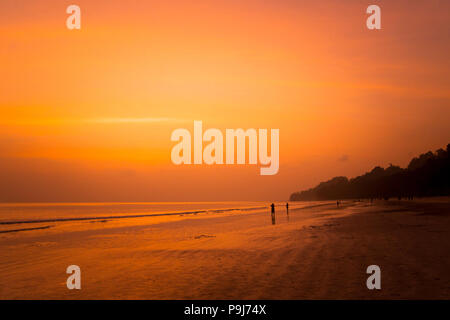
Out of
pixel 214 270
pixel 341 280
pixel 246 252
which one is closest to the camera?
pixel 341 280

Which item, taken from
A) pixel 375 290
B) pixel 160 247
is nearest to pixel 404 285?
pixel 375 290

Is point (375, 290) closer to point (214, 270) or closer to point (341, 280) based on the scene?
point (341, 280)

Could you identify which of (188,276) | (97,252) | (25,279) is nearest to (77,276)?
(25,279)

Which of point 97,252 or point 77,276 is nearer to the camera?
point 77,276

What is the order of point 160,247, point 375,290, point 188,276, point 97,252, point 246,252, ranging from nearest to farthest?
point 375,290
point 188,276
point 246,252
point 97,252
point 160,247

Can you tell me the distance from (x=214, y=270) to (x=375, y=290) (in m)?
6.12

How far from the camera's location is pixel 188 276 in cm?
1368
